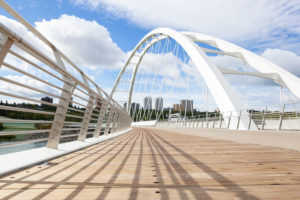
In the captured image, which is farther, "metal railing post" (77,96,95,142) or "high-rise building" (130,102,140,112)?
"high-rise building" (130,102,140,112)

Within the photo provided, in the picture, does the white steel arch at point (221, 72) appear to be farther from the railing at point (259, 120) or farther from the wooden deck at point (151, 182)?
the wooden deck at point (151, 182)

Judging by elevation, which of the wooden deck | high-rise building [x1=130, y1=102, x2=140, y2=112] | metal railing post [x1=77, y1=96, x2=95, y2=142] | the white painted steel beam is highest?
the white painted steel beam

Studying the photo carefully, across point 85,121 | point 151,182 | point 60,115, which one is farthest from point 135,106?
point 151,182

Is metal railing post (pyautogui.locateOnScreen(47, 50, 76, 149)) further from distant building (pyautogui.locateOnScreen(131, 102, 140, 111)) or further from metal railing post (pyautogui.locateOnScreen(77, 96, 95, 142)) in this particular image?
distant building (pyautogui.locateOnScreen(131, 102, 140, 111))

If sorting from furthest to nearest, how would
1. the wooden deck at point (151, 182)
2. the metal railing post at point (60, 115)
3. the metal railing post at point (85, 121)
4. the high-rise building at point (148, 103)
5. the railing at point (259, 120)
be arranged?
1. the high-rise building at point (148, 103)
2. the railing at point (259, 120)
3. the metal railing post at point (85, 121)
4. the metal railing post at point (60, 115)
5. the wooden deck at point (151, 182)

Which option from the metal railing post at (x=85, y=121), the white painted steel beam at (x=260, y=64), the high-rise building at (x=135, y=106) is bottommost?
the metal railing post at (x=85, y=121)

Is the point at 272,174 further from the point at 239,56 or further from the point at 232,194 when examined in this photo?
the point at 239,56

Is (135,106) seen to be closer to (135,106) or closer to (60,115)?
(135,106)

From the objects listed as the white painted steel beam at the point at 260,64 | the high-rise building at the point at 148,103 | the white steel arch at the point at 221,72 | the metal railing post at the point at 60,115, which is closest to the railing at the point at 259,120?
the white steel arch at the point at 221,72

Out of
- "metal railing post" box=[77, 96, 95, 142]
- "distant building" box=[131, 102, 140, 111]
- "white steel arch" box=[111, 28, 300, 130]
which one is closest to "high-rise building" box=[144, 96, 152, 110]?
"distant building" box=[131, 102, 140, 111]

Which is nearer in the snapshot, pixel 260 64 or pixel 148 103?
pixel 260 64

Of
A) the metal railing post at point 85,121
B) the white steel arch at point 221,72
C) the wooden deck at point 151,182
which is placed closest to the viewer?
the wooden deck at point 151,182

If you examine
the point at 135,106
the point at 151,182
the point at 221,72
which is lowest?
the point at 151,182

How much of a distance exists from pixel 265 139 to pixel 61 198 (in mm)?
4131
